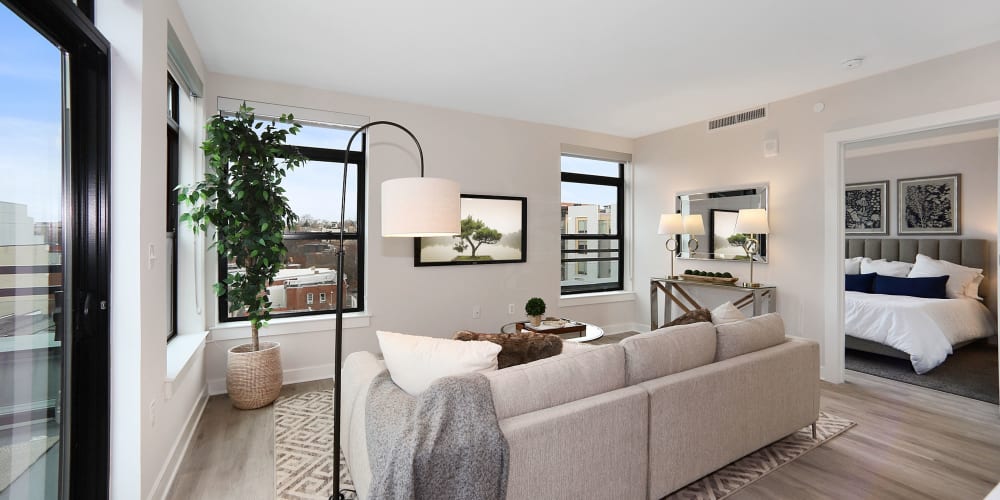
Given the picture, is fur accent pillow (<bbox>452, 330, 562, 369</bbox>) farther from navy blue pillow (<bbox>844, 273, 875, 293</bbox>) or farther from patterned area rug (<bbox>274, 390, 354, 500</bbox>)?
navy blue pillow (<bbox>844, 273, 875, 293</bbox>)

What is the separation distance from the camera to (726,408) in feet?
7.37

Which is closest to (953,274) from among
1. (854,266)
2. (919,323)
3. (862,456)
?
(854,266)

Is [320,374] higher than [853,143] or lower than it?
lower

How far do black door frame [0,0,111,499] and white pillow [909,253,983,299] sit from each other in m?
6.99

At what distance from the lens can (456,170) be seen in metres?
4.57

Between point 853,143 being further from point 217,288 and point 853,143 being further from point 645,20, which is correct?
point 217,288

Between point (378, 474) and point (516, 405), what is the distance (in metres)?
0.52

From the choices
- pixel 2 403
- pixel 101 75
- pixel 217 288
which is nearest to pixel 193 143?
pixel 217 288

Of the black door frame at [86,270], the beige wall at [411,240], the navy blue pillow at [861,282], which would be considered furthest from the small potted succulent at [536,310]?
the navy blue pillow at [861,282]

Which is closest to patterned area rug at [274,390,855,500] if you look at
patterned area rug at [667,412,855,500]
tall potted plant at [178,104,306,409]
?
patterned area rug at [667,412,855,500]

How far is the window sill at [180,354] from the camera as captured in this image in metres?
2.34

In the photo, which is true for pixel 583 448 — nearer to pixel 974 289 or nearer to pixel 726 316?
pixel 726 316

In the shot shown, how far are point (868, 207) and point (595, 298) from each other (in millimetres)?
3934

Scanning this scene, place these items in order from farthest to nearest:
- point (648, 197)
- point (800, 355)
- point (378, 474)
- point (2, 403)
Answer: point (648, 197) < point (800, 355) < point (378, 474) < point (2, 403)
